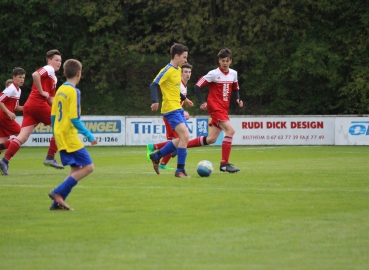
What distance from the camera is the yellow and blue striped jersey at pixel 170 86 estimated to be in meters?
12.9

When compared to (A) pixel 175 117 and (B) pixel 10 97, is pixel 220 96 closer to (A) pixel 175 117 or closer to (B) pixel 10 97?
(A) pixel 175 117

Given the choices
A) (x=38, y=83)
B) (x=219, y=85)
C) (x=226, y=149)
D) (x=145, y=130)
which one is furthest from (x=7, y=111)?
(x=145, y=130)

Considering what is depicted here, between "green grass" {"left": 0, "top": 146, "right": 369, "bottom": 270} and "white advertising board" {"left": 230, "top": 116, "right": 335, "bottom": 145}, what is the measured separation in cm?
1651

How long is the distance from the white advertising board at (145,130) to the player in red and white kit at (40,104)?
47.6ft

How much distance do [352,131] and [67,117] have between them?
2126cm

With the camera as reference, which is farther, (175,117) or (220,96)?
(220,96)

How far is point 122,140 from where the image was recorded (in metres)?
29.6

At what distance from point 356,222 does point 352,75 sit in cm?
2992

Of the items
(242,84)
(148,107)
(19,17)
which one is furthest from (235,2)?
(19,17)

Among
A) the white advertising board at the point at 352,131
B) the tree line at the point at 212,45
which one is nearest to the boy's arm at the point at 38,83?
the white advertising board at the point at 352,131

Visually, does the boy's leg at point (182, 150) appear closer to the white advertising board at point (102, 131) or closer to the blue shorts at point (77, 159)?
the blue shorts at point (77, 159)

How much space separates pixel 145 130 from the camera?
96.2ft

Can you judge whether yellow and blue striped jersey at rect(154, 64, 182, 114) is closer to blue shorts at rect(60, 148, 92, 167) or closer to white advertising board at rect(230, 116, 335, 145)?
blue shorts at rect(60, 148, 92, 167)

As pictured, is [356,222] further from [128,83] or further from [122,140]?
[128,83]
